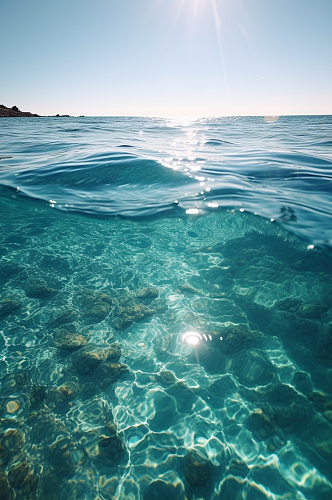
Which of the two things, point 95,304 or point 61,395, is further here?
point 95,304

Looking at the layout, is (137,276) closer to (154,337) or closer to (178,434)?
(154,337)

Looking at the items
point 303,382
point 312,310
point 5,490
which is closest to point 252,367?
point 303,382

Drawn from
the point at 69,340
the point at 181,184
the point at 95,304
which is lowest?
the point at 69,340

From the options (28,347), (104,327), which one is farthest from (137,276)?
(28,347)

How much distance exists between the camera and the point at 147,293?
7.09 m

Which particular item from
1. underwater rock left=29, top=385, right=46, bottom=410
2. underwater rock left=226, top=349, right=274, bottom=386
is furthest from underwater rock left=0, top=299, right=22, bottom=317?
underwater rock left=226, top=349, right=274, bottom=386

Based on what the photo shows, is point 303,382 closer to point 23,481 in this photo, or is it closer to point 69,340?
point 23,481

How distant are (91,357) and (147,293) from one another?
8.05 ft

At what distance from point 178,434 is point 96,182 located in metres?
10.3

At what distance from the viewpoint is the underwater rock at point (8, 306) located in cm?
632

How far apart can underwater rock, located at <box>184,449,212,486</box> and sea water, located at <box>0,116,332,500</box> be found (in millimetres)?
24

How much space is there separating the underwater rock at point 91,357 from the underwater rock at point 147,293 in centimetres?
177

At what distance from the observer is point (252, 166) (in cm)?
1255

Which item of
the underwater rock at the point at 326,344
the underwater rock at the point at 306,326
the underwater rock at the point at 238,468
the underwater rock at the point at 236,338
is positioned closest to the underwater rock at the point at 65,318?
the underwater rock at the point at 236,338
